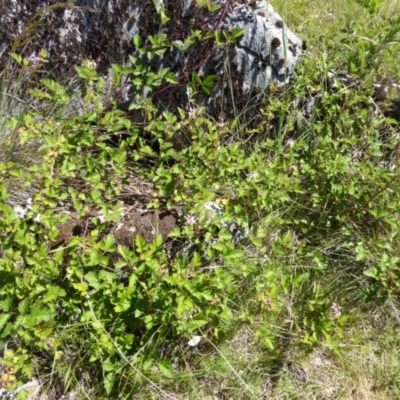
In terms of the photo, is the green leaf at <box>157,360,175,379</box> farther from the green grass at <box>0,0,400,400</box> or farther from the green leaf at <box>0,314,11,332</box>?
the green leaf at <box>0,314,11,332</box>

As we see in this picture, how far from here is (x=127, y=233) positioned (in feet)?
7.68

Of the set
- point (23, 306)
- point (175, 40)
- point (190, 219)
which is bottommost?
point (23, 306)

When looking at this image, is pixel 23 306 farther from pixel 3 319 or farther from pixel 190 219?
pixel 190 219

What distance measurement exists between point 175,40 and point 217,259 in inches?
50.9

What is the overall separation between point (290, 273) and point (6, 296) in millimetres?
1374

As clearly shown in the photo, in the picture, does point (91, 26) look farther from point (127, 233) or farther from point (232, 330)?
point (232, 330)

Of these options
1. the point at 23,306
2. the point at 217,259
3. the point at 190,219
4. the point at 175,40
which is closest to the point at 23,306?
the point at 23,306

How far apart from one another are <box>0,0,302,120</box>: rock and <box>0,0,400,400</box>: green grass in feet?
0.61

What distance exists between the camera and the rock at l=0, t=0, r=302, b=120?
108 inches

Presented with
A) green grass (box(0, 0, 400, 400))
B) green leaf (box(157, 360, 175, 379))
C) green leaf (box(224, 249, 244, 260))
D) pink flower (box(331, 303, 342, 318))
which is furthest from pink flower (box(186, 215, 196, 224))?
pink flower (box(331, 303, 342, 318))

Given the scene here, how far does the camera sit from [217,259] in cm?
244

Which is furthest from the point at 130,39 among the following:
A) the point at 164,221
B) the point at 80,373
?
the point at 80,373

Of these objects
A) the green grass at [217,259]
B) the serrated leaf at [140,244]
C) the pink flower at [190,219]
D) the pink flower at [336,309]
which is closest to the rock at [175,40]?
the green grass at [217,259]

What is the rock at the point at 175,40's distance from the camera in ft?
9.02
